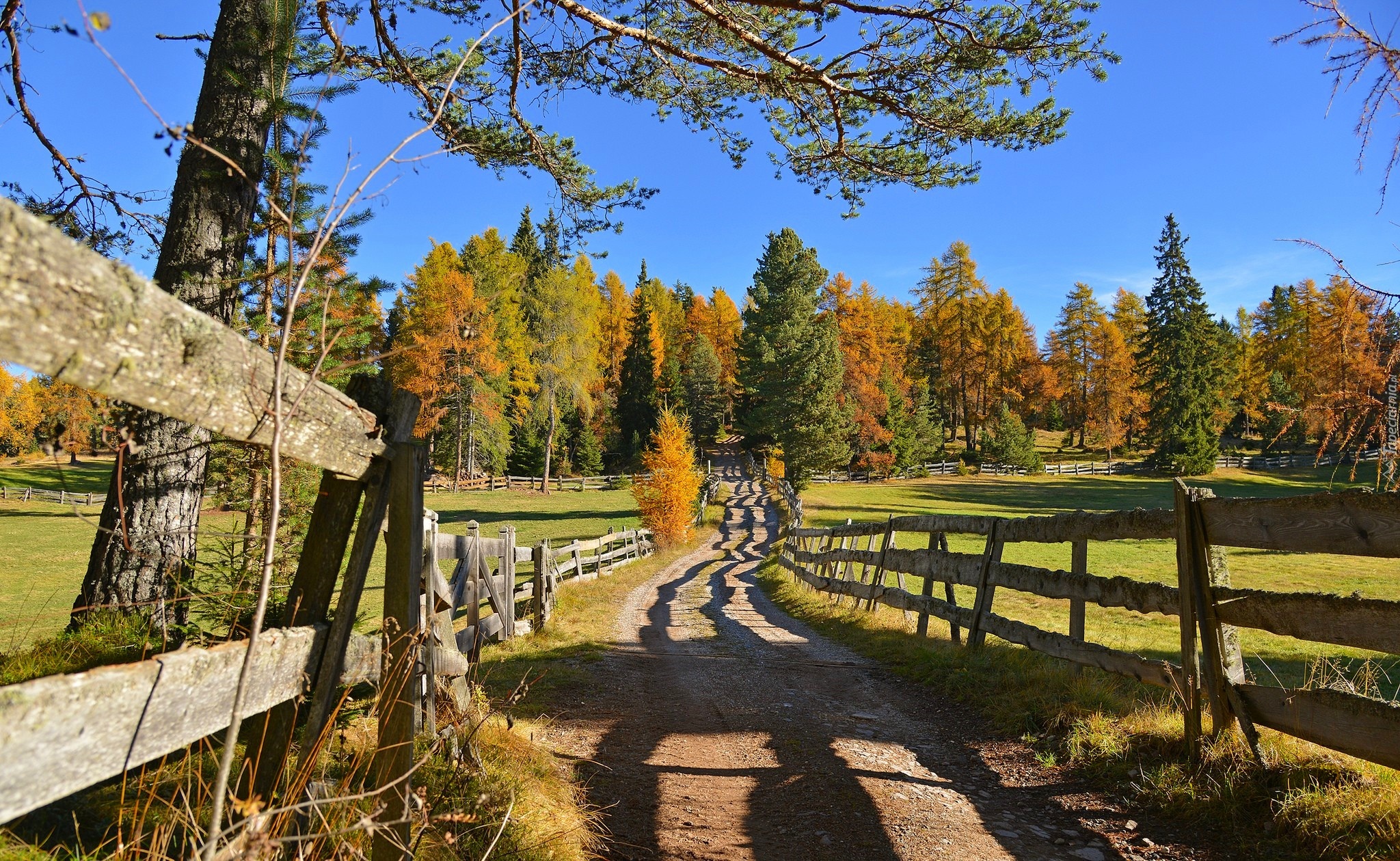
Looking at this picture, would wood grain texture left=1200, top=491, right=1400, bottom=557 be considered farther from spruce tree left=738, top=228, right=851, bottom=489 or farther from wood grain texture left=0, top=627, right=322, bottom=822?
spruce tree left=738, top=228, right=851, bottom=489

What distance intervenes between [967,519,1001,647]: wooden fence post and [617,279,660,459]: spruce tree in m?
51.8

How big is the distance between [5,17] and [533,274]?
46891 mm

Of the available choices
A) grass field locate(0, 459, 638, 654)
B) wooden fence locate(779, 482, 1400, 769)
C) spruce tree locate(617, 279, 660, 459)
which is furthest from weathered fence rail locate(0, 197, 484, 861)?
spruce tree locate(617, 279, 660, 459)

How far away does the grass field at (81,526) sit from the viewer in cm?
1334

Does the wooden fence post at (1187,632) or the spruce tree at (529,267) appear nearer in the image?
the wooden fence post at (1187,632)

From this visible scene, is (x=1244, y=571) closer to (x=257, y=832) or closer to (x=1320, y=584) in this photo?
(x=1320, y=584)

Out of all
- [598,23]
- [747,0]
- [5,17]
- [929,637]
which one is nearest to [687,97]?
[598,23]

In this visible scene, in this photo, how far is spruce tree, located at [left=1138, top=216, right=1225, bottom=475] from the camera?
159 feet

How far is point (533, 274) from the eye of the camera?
163 feet

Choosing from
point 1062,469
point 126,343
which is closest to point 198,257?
point 126,343

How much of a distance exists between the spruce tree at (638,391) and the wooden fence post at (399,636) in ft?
183

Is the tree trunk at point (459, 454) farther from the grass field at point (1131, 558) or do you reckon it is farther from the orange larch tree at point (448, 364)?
the grass field at point (1131, 558)

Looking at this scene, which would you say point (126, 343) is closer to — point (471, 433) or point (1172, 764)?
point (1172, 764)

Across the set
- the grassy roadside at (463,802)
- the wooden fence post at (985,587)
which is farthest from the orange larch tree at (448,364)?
the grassy roadside at (463,802)
